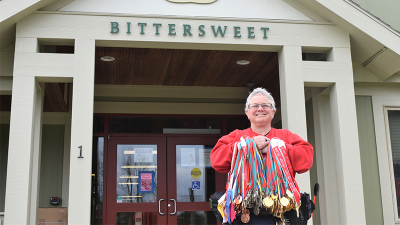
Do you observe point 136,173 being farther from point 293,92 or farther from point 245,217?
point 245,217

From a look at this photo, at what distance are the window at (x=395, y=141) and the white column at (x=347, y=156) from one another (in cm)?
143

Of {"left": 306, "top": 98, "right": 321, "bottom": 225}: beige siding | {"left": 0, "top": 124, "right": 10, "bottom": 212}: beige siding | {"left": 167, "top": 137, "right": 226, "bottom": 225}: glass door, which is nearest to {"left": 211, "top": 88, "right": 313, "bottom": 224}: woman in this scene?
{"left": 306, "top": 98, "right": 321, "bottom": 225}: beige siding

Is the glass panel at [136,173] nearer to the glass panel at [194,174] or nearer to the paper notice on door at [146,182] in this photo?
the paper notice on door at [146,182]

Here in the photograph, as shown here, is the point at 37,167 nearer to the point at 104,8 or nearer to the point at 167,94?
the point at 104,8

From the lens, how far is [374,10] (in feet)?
21.0

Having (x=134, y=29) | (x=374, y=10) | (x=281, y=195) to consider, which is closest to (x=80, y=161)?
(x=134, y=29)

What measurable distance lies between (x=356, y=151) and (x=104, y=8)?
3385mm

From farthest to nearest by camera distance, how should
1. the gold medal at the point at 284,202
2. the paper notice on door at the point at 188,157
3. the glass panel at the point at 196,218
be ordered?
the paper notice on door at the point at 188,157 → the glass panel at the point at 196,218 → the gold medal at the point at 284,202

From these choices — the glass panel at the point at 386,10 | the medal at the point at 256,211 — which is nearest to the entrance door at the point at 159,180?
the glass panel at the point at 386,10

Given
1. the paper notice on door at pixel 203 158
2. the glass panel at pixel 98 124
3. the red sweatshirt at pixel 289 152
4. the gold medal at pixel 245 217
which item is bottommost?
the gold medal at pixel 245 217

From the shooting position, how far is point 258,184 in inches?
109

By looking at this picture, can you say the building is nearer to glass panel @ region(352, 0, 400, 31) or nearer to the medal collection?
glass panel @ region(352, 0, 400, 31)

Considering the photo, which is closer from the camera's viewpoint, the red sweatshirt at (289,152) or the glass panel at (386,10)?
the red sweatshirt at (289,152)

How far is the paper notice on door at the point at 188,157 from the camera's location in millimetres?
7555
